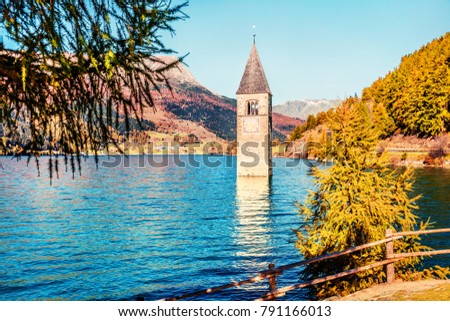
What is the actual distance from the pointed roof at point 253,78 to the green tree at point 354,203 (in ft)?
189

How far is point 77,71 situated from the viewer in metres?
5.20

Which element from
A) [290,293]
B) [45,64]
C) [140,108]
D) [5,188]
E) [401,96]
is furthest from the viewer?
[401,96]

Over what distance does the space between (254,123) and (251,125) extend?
0.62 meters

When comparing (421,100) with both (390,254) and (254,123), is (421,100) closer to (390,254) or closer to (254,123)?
(254,123)

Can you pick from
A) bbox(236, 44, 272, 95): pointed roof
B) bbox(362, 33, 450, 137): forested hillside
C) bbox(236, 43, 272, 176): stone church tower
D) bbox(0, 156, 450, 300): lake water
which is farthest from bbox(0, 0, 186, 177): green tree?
bbox(362, 33, 450, 137): forested hillside

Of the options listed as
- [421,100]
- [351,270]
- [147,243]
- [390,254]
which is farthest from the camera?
[421,100]

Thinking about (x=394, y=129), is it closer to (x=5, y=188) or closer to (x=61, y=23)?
(x=5, y=188)

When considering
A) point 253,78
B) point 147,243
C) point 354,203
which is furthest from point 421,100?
point 354,203

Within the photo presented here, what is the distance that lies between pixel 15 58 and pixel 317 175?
11022 millimetres
